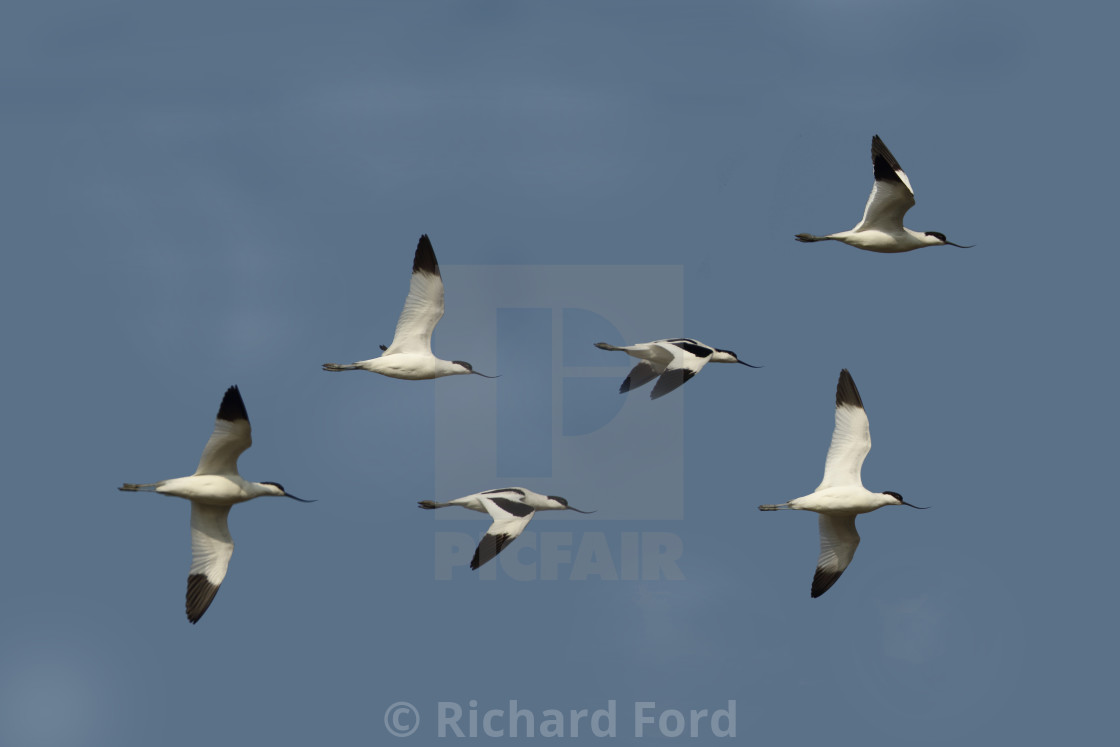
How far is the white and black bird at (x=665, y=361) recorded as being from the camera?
1200 inches

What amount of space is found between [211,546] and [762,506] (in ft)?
32.6

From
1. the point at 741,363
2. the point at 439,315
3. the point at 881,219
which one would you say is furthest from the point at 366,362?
the point at 881,219

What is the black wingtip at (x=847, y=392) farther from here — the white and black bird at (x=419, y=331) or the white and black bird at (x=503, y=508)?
the white and black bird at (x=419, y=331)

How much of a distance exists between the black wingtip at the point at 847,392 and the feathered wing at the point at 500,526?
6.08 metres

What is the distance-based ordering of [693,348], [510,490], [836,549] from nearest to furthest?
1. [836,549]
2. [693,348]
3. [510,490]

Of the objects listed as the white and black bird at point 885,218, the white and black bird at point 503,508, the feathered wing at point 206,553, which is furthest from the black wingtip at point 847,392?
the feathered wing at point 206,553

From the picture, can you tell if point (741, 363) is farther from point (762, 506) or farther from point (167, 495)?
point (167, 495)

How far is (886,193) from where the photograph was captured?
3041cm

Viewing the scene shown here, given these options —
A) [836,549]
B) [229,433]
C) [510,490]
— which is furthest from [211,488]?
[836,549]

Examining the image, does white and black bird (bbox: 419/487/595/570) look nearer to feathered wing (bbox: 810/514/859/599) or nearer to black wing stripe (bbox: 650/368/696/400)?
black wing stripe (bbox: 650/368/696/400)

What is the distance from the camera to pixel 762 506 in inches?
1156

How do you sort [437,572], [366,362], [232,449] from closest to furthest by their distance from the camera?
[232,449], [366,362], [437,572]

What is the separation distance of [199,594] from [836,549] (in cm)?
1161

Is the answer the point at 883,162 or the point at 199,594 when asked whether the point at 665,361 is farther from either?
the point at 199,594
